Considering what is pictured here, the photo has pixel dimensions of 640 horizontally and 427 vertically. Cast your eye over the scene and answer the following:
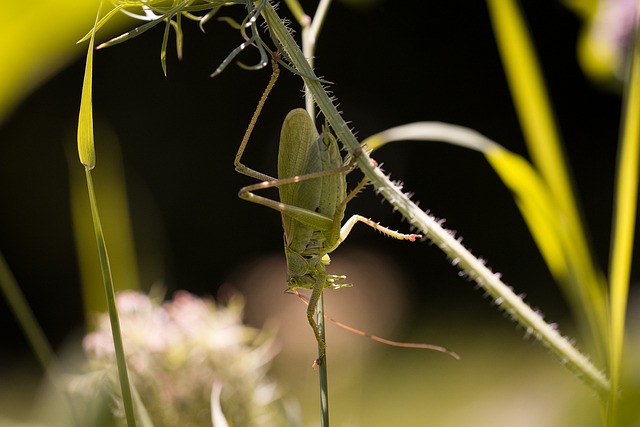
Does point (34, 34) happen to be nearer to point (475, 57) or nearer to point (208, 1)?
point (208, 1)

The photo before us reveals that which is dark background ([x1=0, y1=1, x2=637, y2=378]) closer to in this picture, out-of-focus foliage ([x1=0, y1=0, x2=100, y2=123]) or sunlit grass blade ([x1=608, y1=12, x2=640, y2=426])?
sunlit grass blade ([x1=608, y1=12, x2=640, y2=426])

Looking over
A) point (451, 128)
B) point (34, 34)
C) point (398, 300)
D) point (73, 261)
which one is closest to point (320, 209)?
point (451, 128)

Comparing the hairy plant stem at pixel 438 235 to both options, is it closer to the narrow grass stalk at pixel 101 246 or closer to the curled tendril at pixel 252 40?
the curled tendril at pixel 252 40

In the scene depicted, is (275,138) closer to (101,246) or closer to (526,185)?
(526,185)

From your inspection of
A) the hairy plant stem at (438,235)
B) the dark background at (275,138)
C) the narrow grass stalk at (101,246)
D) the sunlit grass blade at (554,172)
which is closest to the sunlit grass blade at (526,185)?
the sunlit grass blade at (554,172)

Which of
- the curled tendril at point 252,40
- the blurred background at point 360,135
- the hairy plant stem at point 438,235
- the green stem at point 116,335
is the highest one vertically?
the blurred background at point 360,135
